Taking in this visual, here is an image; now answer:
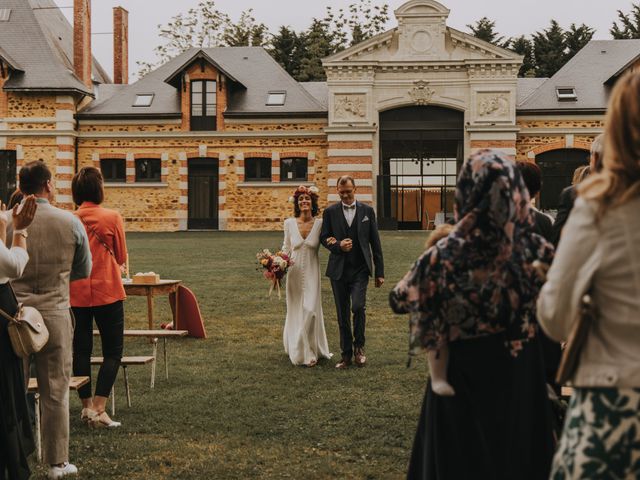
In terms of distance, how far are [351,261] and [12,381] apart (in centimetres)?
513

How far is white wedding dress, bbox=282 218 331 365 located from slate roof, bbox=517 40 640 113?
27298mm

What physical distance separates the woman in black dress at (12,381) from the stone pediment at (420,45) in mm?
31015

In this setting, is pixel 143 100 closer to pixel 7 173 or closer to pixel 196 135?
pixel 196 135

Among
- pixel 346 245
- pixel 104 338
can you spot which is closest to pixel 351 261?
pixel 346 245

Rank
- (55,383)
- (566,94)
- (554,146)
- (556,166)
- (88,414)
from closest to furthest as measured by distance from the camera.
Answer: (55,383)
(88,414)
(554,146)
(556,166)
(566,94)

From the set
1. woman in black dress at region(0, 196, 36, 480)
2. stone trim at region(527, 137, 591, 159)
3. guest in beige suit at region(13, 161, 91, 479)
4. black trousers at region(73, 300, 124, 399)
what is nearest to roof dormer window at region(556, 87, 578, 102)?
stone trim at region(527, 137, 591, 159)

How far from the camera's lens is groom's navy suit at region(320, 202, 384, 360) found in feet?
31.3

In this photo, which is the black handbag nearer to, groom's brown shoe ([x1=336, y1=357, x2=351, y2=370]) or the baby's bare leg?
the baby's bare leg

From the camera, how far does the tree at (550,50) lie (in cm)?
5562

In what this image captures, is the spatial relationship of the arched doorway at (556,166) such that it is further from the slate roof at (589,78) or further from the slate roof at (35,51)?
the slate roof at (35,51)

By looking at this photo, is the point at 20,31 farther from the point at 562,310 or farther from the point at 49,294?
the point at 562,310

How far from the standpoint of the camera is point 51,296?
5.62 meters

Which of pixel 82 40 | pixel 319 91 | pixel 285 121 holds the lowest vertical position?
pixel 285 121

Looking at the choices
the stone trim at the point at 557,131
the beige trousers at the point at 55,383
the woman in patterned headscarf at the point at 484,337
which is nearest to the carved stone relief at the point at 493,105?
the stone trim at the point at 557,131
